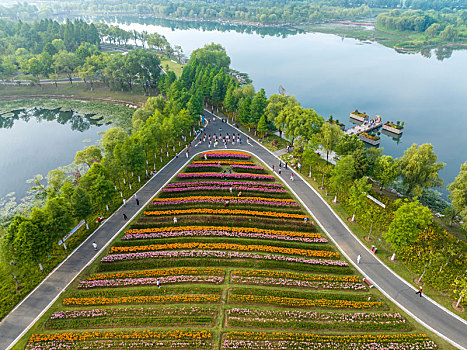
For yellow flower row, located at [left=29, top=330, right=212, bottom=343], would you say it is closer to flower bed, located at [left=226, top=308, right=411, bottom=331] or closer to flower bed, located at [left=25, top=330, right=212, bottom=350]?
flower bed, located at [left=25, top=330, right=212, bottom=350]

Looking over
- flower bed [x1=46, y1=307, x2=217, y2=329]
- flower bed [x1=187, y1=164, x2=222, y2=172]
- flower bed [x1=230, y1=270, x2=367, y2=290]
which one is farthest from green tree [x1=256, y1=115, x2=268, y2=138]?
flower bed [x1=46, y1=307, x2=217, y2=329]

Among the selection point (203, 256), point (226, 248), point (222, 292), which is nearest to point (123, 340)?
point (222, 292)

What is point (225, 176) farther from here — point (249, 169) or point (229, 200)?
point (229, 200)

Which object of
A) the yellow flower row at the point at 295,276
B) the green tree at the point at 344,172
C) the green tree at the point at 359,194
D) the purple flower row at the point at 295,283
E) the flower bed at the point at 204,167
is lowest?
the purple flower row at the point at 295,283

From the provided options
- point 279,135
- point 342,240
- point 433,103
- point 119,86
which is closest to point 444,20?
point 433,103

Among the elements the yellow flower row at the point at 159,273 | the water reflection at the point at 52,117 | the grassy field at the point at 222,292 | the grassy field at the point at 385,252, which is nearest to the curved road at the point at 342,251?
the grassy field at the point at 385,252

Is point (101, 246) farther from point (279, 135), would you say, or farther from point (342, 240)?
point (279, 135)

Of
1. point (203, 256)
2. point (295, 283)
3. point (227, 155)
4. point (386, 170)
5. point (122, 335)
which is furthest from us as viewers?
point (227, 155)

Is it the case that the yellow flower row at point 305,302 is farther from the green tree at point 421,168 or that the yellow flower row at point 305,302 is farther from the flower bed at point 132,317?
the green tree at point 421,168
